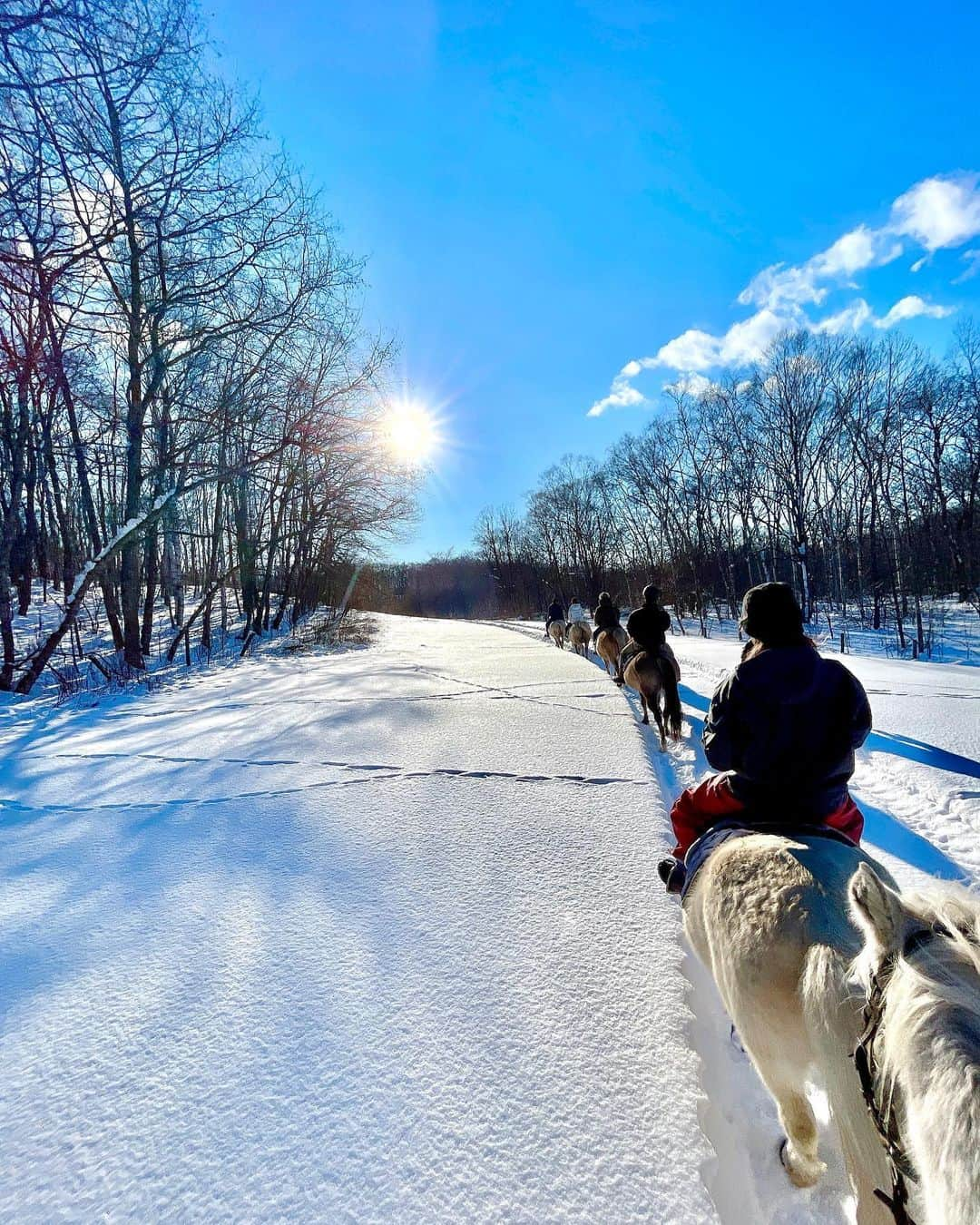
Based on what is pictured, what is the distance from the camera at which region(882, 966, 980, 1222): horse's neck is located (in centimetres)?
64

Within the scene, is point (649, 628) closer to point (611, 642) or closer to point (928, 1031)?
point (611, 642)

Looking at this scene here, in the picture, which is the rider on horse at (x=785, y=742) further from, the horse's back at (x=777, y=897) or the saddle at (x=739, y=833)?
the horse's back at (x=777, y=897)

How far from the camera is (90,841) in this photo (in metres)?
3.19

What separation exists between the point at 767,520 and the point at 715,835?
119ft

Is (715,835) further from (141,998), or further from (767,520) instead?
(767,520)

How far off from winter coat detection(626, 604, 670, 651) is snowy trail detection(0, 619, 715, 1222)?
2750 millimetres

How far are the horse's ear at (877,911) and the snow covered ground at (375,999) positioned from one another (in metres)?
0.99

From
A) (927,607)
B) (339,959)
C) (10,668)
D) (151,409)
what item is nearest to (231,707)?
(10,668)

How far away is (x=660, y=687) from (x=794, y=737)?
13.5 ft

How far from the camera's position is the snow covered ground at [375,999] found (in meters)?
1.29

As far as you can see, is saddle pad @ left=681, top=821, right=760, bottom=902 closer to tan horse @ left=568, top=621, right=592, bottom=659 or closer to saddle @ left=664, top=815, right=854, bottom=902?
saddle @ left=664, top=815, right=854, bottom=902

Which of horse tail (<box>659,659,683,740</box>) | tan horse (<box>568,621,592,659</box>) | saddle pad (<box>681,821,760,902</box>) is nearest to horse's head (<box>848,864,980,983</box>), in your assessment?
saddle pad (<box>681,821,760,902</box>)

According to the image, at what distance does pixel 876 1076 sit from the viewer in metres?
0.85

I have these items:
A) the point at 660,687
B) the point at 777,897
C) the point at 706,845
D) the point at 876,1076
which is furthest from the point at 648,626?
the point at 876,1076
